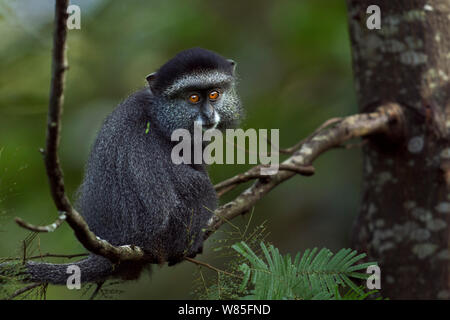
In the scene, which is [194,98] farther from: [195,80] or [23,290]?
[23,290]

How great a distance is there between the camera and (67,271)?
313 centimetres

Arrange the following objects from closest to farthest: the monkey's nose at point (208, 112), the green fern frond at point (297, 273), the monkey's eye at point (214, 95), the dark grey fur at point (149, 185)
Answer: the green fern frond at point (297, 273)
the dark grey fur at point (149, 185)
the monkey's nose at point (208, 112)
the monkey's eye at point (214, 95)

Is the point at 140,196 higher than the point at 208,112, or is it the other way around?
the point at 208,112

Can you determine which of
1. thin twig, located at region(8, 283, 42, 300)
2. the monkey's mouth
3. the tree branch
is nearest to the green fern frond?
thin twig, located at region(8, 283, 42, 300)

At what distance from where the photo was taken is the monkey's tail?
297 cm

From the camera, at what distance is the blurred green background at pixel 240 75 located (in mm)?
6488

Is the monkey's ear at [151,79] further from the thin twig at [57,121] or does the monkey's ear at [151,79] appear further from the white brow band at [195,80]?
the thin twig at [57,121]

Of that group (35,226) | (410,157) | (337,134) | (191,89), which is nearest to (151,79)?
(191,89)

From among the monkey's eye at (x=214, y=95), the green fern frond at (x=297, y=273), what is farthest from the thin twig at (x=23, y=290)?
the monkey's eye at (x=214, y=95)

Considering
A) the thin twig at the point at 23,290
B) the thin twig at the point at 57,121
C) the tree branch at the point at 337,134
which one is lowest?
the thin twig at the point at 23,290

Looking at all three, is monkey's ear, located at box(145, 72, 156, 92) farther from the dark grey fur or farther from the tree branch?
the tree branch

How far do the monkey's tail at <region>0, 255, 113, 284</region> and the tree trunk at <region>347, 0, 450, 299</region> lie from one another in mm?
2137

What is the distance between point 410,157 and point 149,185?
82.4 inches

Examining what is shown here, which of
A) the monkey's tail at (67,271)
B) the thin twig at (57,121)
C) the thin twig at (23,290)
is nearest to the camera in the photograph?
the thin twig at (57,121)
